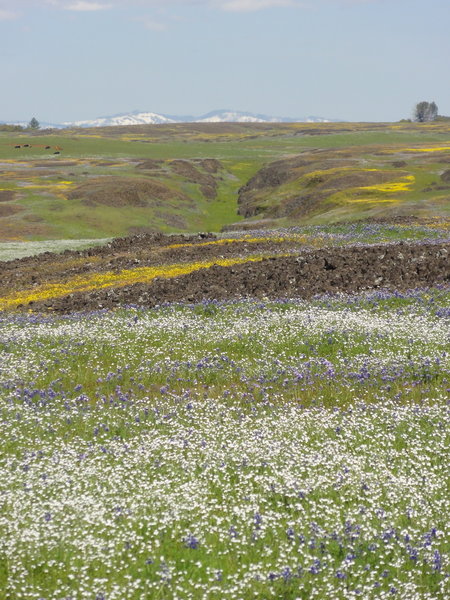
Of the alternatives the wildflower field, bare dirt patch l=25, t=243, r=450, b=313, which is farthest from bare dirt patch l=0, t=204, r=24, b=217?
the wildflower field


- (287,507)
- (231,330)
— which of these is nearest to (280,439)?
(287,507)

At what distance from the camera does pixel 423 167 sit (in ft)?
316

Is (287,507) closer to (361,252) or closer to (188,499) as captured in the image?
(188,499)

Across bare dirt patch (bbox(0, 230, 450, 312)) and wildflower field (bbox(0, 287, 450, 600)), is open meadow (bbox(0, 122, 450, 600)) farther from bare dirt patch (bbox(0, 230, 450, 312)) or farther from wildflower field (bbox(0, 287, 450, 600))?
bare dirt patch (bbox(0, 230, 450, 312))

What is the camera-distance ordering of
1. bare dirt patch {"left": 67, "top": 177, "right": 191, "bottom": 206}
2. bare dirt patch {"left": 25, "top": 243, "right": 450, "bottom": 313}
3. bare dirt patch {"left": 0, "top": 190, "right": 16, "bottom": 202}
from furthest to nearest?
bare dirt patch {"left": 67, "top": 177, "right": 191, "bottom": 206}, bare dirt patch {"left": 0, "top": 190, "right": 16, "bottom": 202}, bare dirt patch {"left": 25, "top": 243, "right": 450, "bottom": 313}

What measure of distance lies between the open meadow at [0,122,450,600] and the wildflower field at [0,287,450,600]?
0.15ft

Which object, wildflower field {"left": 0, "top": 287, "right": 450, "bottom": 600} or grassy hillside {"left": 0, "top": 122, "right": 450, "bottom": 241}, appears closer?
wildflower field {"left": 0, "top": 287, "right": 450, "bottom": 600}

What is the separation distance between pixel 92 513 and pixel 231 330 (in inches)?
435

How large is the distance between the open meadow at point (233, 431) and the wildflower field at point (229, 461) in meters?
0.05

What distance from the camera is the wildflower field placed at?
7898mm

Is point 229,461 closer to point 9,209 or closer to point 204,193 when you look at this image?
point 9,209

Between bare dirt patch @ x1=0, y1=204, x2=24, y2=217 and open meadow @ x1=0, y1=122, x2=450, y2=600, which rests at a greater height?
bare dirt patch @ x1=0, y1=204, x2=24, y2=217

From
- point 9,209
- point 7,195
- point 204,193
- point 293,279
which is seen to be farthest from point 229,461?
point 204,193

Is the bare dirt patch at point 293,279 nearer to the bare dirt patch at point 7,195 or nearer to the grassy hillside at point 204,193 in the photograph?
the grassy hillside at point 204,193
